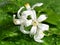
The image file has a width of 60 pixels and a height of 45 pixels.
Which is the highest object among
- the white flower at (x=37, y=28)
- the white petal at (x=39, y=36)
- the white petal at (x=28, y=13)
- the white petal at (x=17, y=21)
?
the white petal at (x=28, y=13)

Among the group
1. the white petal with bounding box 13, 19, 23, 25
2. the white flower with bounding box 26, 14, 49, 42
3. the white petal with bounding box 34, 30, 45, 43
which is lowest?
the white petal with bounding box 34, 30, 45, 43

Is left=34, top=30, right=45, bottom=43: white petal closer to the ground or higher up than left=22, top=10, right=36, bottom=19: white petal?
closer to the ground

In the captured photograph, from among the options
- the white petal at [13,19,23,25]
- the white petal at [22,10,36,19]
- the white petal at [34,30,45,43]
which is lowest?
the white petal at [34,30,45,43]

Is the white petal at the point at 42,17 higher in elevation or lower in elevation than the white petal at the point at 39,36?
higher

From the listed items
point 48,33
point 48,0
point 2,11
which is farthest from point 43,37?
point 48,0

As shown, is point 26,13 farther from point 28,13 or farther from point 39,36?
point 39,36

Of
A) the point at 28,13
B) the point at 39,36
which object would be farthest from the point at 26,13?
the point at 39,36

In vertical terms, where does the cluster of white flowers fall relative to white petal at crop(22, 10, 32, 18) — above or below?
below

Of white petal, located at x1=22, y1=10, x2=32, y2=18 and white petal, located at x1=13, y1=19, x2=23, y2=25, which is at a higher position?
white petal, located at x1=22, y1=10, x2=32, y2=18

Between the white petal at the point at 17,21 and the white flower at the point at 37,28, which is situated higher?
the white petal at the point at 17,21

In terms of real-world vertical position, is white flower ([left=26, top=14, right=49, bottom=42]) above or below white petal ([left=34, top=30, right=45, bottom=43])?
above

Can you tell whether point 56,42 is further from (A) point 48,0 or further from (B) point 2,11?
(A) point 48,0
